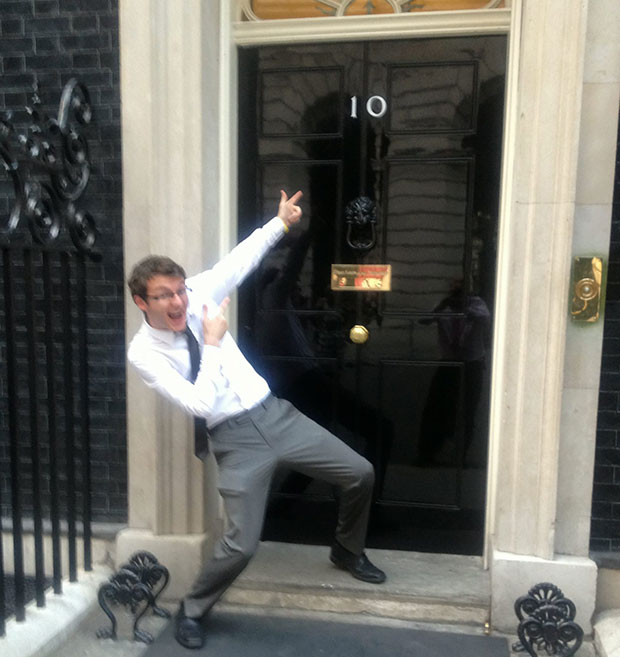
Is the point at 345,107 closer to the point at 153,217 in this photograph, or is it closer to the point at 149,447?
the point at 153,217

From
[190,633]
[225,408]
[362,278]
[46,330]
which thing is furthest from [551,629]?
[46,330]

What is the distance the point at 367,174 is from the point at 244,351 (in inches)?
48.2

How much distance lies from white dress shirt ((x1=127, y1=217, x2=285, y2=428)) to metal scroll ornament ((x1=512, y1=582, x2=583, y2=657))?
1.59 meters

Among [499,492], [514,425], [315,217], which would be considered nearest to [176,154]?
[315,217]

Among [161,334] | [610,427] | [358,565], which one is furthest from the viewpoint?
[358,565]

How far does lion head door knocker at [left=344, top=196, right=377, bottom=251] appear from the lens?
3.43 metres

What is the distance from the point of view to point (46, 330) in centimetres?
294

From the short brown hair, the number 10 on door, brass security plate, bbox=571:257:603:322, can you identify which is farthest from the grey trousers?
the number 10 on door

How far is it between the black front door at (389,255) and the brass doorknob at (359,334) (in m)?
0.01

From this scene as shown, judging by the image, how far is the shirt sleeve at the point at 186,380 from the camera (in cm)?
262

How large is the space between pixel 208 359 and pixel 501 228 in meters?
1.70

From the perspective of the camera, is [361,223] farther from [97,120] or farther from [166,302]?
[97,120]

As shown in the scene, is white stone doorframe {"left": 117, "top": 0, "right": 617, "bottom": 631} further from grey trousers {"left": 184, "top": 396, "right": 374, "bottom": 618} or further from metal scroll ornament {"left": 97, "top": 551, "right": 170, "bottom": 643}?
grey trousers {"left": 184, "top": 396, "right": 374, "bottom": 618}

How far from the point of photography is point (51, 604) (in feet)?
9.91
